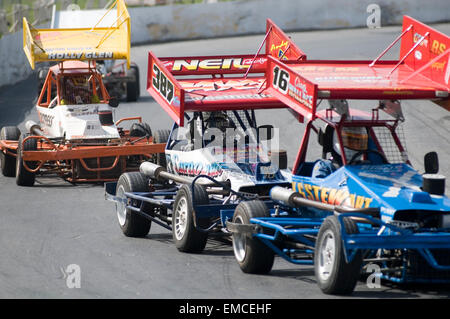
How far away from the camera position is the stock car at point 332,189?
848 centimetres

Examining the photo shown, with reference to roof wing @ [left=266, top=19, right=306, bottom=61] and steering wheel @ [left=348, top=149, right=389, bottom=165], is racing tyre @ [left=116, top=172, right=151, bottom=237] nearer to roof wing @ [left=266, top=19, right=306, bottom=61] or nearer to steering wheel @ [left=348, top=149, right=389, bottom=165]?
roof wing @ [left=266, top=19, right=306, bottom=61]

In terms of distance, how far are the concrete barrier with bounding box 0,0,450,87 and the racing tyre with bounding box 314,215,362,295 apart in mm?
27925

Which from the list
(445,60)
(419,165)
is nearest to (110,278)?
(445,60)

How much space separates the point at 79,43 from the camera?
17422 millimetres

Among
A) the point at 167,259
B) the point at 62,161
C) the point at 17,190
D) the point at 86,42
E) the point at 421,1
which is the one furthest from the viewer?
the point at 421,1

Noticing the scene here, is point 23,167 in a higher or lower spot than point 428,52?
lower

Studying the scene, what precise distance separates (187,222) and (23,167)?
597cm

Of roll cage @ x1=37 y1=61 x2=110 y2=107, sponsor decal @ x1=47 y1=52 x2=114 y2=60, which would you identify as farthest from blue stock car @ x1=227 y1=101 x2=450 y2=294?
roll cage @ x1=37 y1=61 x2=110 y2=107

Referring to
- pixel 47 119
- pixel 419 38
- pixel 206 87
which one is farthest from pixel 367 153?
pixel 47 119

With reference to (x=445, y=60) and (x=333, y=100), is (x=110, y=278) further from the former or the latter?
(x=445, y=60)

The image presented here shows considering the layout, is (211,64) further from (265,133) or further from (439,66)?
(439,66)

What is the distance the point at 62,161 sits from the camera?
16422mm

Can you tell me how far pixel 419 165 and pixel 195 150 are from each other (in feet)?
19.8

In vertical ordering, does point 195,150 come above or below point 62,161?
above
